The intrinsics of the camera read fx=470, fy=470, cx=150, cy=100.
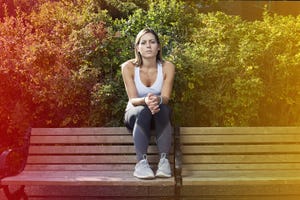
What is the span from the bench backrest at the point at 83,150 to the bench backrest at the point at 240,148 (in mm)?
412

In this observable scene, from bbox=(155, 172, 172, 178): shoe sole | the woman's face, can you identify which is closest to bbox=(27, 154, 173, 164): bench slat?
bbox=(155, 172, 172, 178): shoe sole

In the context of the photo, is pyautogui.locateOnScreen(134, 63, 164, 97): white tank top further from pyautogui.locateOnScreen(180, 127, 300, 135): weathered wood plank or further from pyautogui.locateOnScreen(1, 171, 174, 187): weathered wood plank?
pyautogui.locateOnScreen(1, 171, 174, 187): weathered wood plank

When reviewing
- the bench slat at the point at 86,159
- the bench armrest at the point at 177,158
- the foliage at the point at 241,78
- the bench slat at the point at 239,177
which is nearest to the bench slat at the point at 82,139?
the bench slat at the point at 86,159

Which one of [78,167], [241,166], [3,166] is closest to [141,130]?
[78,167]

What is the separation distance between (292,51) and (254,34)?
603 millimetres

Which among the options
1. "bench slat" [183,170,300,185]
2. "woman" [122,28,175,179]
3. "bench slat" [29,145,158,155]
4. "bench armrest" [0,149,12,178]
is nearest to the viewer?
"bench slat" [183,170,300,185]

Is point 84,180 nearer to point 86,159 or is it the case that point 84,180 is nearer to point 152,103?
point 86,159

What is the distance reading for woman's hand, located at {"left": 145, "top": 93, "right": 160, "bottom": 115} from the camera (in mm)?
4621

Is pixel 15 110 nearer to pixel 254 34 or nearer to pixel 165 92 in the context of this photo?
pixel 165 92

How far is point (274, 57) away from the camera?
6199 millimetres

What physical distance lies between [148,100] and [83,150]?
97 cm

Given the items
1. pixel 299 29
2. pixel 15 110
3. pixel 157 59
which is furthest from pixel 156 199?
pixel 299 29

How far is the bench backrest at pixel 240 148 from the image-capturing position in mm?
4945

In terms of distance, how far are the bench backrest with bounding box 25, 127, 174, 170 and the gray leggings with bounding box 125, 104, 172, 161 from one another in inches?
13.8
